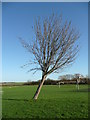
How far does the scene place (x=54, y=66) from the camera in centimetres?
1137

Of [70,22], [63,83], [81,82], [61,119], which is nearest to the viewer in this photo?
[61,119]

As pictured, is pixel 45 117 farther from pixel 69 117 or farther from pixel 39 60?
pixel 39 60

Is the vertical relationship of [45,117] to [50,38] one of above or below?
below

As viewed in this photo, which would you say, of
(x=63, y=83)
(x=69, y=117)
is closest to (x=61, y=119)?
(x=69, y=117)

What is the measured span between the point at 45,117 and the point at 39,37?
20.8ft

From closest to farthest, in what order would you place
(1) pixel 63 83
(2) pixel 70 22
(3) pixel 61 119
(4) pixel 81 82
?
1. (3) pixel 61 119
2. (2) pixel 70 22
3. (4) pixel 81 82
4. (1) pixel 63 83

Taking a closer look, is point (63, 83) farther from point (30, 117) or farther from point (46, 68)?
point (30, 117)

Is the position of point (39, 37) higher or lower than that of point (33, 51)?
higher

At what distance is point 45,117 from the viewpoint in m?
6.14

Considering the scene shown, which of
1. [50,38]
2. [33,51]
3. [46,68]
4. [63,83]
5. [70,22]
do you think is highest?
[70,22]

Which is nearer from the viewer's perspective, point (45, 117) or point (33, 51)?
point (45, 117)

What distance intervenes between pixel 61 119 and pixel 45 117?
2.00 feet

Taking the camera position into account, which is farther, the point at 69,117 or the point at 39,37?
the point at 39,37

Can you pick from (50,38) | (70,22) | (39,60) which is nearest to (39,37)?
(50,38)
